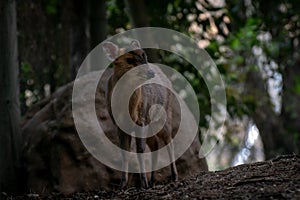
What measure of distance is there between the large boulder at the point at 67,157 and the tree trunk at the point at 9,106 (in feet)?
0.66

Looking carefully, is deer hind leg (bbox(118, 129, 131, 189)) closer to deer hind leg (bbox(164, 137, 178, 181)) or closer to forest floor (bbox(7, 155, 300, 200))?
forest floor (bbox(7, 155, 300, 200))

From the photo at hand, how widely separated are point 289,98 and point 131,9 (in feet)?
22.5

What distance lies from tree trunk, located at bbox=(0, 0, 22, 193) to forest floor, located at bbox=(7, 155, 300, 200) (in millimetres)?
1131

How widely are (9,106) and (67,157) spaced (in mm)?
843

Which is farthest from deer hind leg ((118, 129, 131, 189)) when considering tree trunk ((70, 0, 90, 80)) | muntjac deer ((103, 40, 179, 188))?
tree trunk ((70, 0, 90, 80))

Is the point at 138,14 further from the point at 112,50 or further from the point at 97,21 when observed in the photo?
the point at 112,50

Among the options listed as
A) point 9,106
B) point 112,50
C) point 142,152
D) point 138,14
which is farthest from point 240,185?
point 138,14

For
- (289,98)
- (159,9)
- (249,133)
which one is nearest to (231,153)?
(289,98)

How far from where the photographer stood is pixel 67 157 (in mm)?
6559

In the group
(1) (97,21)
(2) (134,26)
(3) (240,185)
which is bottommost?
(3) (240,185)

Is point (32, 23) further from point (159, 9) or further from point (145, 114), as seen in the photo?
point (145, 114)

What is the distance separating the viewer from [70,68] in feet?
30.2

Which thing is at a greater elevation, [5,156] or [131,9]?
[131,9]

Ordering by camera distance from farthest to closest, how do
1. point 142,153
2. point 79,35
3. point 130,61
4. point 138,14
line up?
1. point 79,35
2. point 138,14
3. point 142,153
4. point 130,61
